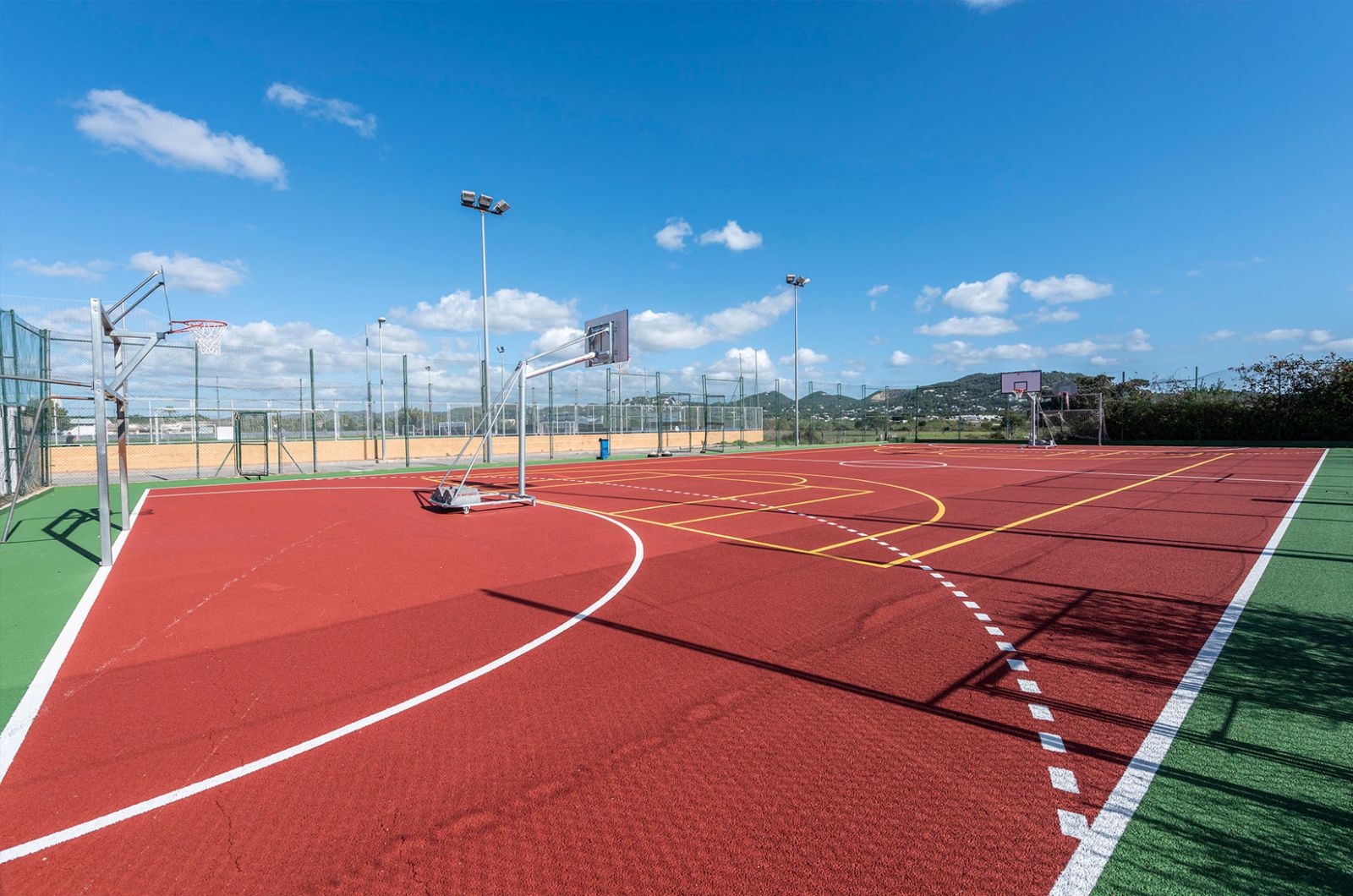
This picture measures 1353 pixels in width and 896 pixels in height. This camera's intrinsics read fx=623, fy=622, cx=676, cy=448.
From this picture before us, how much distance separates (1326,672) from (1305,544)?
6.63 metres

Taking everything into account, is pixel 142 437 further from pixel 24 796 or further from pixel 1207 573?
pixel 1207 573

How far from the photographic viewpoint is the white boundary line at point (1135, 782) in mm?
2758

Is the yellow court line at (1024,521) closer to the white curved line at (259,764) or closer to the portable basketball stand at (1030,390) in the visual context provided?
the white curved line at (259,764)

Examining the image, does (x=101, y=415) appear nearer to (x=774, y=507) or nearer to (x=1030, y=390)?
(x=774, y=507)

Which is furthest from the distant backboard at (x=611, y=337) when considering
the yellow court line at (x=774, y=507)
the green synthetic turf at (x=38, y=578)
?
the green synthetic turf at (x=38, y=578)

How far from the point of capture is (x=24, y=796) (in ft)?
Result: 11.1

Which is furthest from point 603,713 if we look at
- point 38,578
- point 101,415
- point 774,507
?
point 774,507

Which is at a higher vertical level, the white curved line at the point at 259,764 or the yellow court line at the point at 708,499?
the yellow court line at the point at 708,499

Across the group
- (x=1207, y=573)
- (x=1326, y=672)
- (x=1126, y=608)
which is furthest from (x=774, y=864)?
(x=1207, y=573)

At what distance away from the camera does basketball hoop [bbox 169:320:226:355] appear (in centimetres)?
1445

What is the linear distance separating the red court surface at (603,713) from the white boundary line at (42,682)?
0.08m

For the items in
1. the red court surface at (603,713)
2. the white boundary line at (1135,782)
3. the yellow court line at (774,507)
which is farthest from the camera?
the yellow court line at (774,507)

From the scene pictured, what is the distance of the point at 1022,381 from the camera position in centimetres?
5000

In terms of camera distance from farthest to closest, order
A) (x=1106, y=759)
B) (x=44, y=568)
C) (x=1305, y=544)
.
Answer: (x=1305, y=544), (x=44, y=568), (x=1106, y=759)
